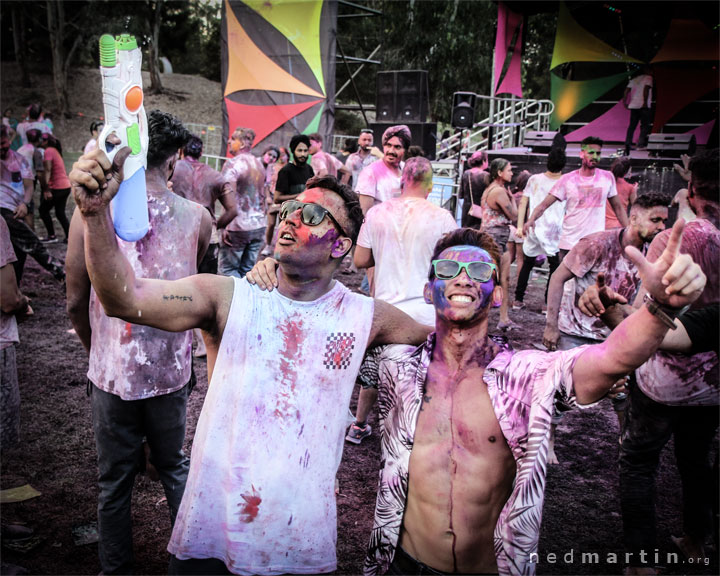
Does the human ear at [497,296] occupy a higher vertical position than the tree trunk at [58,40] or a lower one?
lower

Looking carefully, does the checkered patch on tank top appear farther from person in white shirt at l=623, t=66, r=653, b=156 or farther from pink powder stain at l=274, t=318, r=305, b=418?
person in white shirt at l=623, t=66, r=653, b=156

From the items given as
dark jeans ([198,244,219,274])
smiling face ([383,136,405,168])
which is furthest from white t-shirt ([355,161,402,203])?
dark jeans ([198,244,219,274])

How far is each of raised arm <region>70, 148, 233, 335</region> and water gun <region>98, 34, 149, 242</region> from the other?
0.04 meters

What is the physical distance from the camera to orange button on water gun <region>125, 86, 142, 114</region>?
1.75 metres

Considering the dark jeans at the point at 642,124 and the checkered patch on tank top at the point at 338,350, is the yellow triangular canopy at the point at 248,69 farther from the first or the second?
the checkered patch on tank top at the point at 338,350

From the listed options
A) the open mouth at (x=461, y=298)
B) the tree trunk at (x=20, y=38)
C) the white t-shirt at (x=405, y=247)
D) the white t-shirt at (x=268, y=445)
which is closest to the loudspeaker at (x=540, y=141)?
the white t-shirt at (x=405, y=247)

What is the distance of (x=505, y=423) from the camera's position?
86.7 inches

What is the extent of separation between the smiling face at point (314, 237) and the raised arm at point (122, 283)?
10.4 inches

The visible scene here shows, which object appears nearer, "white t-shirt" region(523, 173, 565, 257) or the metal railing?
"white t-shirt" region(523, 173, 565, 257)

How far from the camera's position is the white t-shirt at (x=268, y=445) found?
2.15 metres

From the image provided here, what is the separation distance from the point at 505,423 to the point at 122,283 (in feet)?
4.63

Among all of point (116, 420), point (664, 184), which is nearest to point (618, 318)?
point (116, 420)

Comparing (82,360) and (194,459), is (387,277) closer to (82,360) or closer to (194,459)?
(194,459)

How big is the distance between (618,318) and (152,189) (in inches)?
89.5
